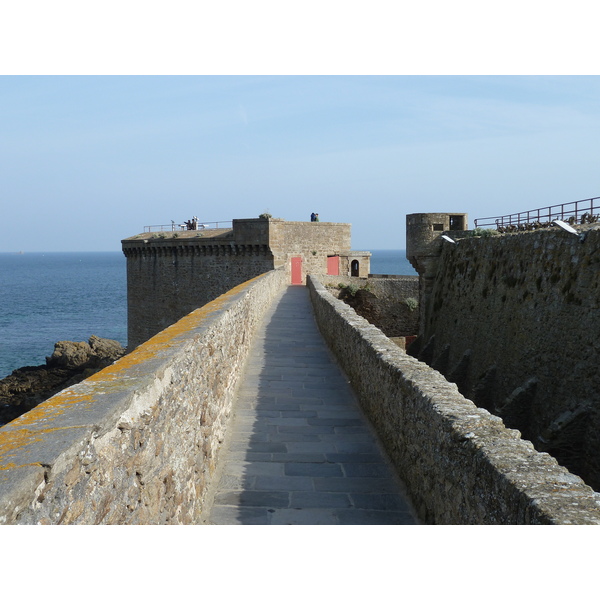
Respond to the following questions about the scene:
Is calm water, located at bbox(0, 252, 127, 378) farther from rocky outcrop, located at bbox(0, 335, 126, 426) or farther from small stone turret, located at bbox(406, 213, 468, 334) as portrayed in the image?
small stone turret, located at bbox(406, 213, 468, 334)

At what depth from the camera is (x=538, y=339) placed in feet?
39.5

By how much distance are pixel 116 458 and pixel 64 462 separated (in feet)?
1.87

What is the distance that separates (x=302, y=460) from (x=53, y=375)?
29796 millimetres

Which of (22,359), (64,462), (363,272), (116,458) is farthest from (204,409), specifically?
(22,359)

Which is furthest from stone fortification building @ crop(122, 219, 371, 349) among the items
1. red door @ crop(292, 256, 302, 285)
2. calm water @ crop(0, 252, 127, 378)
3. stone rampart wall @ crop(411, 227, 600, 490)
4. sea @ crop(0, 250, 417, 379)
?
stone rampart wall @ crop(411, 227, 600, 490)

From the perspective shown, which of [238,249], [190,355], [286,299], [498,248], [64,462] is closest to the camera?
[64,462]

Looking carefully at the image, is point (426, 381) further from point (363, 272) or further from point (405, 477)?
point (363, 272)

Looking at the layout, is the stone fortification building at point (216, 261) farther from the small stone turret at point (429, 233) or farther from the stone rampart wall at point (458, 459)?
the stone rampart wall at point (458, 459)

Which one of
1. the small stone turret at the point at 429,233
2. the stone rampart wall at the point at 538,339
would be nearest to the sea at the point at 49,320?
the small stone turret at the point at 429,233

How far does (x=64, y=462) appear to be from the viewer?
2281mm

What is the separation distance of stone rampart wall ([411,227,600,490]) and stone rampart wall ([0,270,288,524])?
653 centimetres

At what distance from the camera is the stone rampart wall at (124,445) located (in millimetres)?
2180

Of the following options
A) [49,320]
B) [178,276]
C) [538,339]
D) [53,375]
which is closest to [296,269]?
[178,276]

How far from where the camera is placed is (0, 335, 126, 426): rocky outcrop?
27.3 m
